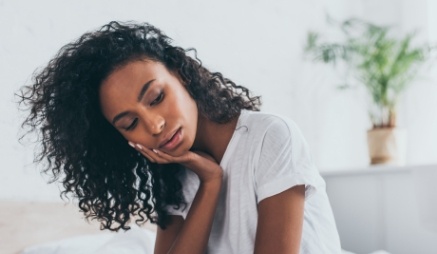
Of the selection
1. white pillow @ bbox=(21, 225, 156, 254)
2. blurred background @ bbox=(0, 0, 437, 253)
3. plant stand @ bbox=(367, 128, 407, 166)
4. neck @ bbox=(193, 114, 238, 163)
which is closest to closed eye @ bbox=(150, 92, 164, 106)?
neck @ bbox=(193, 114, 238, 163)

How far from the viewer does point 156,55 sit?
112 centimetres

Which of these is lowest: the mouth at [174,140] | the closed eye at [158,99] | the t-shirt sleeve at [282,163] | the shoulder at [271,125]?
the t-shirt sleeve at [282,163]

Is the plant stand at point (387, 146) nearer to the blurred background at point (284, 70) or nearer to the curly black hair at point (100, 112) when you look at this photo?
the blurred background at point (284, 70)

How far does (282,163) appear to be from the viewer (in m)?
1.02

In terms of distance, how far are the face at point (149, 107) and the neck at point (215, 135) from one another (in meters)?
0.08

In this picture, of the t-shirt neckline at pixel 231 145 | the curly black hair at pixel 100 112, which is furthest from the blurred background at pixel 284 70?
the t-shirt neckline at pixel 231 145

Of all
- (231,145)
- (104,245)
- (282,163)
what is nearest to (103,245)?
(104,245)

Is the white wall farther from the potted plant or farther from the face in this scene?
the face

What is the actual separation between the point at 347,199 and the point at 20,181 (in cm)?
116

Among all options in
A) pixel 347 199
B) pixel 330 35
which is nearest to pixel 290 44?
pixel 330 35

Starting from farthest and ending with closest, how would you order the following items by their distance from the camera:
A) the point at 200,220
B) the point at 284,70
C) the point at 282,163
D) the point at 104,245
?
the point at 284,70, the point at 104,245, the point at 200,220, the point at 282,163

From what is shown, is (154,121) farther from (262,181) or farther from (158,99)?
(262,181)

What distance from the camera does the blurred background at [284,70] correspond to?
1467mm

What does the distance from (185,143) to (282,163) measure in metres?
0.18
